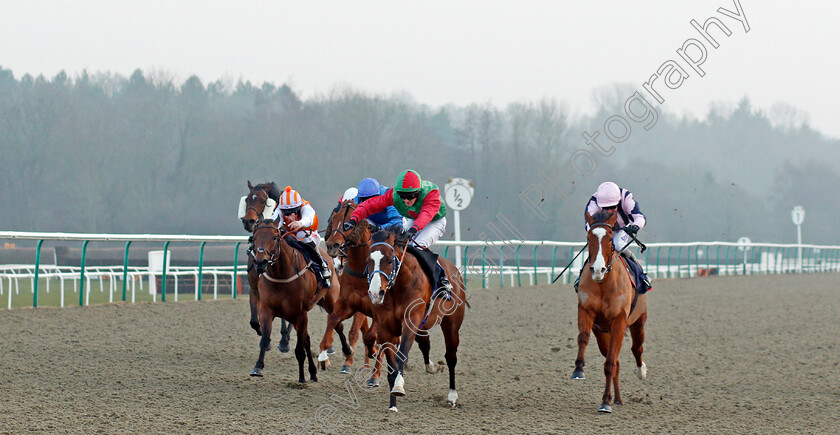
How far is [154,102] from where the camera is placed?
42656 millimetres

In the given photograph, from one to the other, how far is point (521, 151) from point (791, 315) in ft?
98.7

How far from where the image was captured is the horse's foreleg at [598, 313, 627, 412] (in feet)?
20.6

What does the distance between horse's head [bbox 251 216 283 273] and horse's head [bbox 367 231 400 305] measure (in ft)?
4.27

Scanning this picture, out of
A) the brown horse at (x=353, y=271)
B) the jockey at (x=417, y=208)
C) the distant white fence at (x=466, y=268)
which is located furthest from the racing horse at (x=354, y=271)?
the distant white fence at (x=466, y=268)

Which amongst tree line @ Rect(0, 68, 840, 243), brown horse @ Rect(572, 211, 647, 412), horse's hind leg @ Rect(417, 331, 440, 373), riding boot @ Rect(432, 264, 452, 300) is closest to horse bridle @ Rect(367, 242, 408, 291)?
riding boot @ Rect(432, 264, 452, 300)

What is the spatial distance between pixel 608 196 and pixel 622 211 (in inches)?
11.0

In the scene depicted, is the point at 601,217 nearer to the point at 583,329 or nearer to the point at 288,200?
the point at 583,329

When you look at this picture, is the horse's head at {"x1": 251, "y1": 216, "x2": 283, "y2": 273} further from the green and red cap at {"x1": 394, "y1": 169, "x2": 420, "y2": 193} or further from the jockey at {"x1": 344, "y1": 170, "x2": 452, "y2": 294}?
the green and red cap at {"x1": 394, "y1": 169, "x2": 420, "y2": 193}

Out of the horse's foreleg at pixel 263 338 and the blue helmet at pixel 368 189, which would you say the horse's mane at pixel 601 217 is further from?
the horse's foreleg at pixel 263 338

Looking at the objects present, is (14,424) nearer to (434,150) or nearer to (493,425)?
(493,425)

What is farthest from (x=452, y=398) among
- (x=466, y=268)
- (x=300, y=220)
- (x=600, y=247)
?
(x=466, y=268)

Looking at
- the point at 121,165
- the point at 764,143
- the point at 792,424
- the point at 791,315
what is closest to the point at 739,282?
the point at 791,315

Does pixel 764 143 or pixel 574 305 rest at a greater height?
pixel 764 143

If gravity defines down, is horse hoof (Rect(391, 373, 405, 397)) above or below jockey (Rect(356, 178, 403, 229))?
below
